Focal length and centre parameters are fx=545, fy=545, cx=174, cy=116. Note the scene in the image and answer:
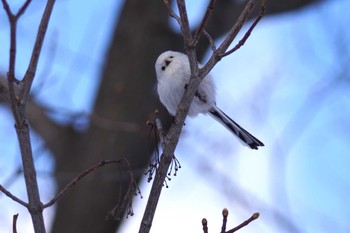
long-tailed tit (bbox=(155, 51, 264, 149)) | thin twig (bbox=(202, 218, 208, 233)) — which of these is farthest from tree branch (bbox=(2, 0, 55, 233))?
long-tailed tit (bbox=(155, 51, 264, 149))

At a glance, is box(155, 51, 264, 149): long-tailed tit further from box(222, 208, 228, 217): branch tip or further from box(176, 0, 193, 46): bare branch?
box(222, 208, 228, 217): branch tip

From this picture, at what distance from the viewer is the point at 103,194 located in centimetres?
472

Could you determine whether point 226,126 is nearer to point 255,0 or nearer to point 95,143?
point 255,0

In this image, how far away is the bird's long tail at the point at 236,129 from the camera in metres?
2.43

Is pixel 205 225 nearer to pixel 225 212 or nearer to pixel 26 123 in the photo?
pixel 225 212

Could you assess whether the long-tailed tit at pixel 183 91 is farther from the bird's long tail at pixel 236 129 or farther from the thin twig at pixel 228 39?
the thin twig at pixel 228 39

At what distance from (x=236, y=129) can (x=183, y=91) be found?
316 mm

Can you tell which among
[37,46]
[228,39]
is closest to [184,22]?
[228,39]

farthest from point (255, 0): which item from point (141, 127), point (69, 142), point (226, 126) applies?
point (69, 142)

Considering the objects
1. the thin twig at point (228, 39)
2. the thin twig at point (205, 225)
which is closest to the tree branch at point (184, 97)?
the thin twig at point (228, 39)

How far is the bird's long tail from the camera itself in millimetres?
2428

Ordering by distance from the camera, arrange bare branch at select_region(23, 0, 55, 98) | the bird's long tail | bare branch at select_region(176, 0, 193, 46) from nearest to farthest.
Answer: bare branch at select_region(23, 0, 55, 98), bare branch at select_region(176, 0, 193, 46), the bird's long tail

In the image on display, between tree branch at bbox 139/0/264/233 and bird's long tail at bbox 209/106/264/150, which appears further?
bird's long tail at bbox 209/106/264/150

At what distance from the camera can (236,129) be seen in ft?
8.36
